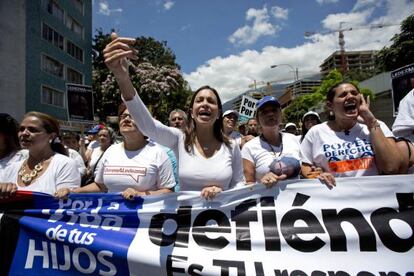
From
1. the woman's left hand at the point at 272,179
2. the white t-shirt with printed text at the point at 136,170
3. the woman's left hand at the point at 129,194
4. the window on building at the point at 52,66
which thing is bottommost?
the woman's left hand at the point at 129,194

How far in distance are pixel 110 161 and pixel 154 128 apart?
0.70 m

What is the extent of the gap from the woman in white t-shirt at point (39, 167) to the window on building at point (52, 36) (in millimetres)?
25781

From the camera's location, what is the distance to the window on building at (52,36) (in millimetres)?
25681

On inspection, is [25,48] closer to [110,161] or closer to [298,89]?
[110,161]

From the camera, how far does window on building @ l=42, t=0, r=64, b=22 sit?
2572cm

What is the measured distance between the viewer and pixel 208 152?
2871 millimetres

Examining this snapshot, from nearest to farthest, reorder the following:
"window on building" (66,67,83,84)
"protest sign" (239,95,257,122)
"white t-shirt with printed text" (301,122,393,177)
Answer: "white t-shirt with printed text" (301,122,393,177) < "protest sign" (239,95,257,122) < "window on building" (66,67,83,84)

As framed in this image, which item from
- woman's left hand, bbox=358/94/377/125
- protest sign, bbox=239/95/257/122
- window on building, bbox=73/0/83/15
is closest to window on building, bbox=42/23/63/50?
window on building, bbox=73/0/83/15

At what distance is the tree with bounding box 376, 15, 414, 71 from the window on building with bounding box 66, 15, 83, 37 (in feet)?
101

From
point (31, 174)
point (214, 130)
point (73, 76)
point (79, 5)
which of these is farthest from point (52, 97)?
point (214, 130)

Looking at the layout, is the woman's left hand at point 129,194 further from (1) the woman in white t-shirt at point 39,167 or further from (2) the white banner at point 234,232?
(1) the woman in white t-shirt at point 39,167

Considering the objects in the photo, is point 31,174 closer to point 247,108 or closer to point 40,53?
point 247,108

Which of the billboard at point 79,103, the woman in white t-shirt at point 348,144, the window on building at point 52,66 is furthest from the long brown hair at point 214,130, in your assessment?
the window on building at point 52,66

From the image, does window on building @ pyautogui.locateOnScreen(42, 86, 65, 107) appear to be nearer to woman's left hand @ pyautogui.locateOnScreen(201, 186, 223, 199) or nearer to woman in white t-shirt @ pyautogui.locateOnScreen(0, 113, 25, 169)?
woman in white t-shirt @ pyautogui.locateOnScreen(0, 113, 25, 169)
